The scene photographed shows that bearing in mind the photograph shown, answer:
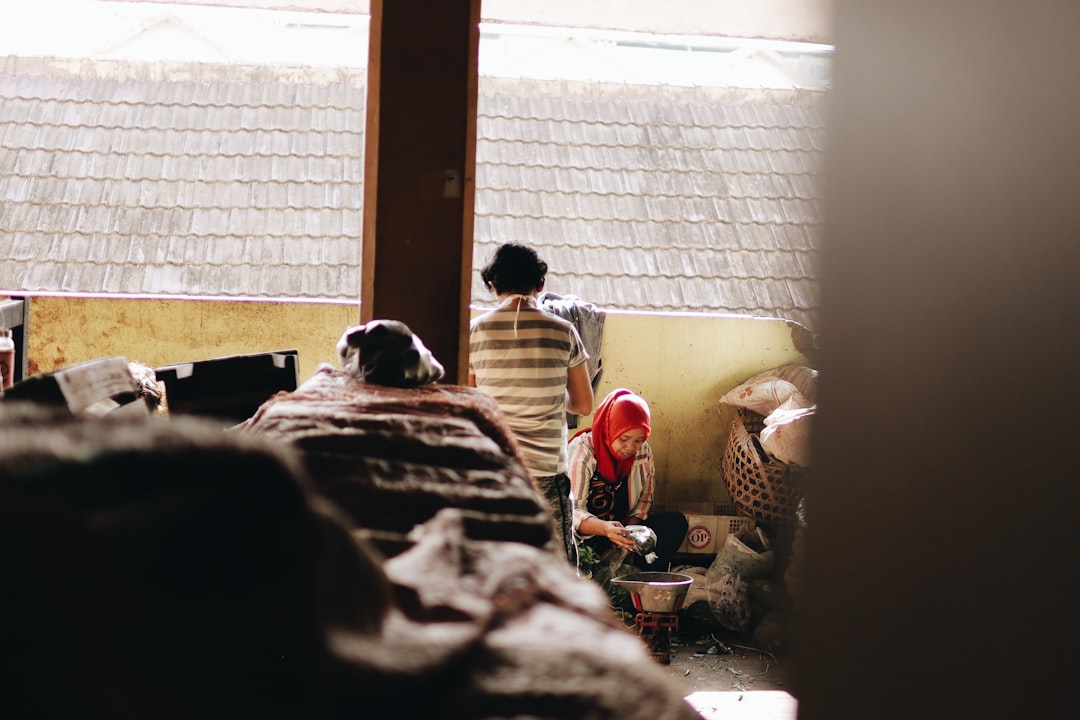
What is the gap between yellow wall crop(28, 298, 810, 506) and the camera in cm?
600

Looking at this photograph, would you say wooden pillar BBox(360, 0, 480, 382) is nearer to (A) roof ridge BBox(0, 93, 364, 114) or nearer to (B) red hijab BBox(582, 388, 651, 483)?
(B) red hijab BBox(582, 388, 651, 483)

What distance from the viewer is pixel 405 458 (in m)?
1.38

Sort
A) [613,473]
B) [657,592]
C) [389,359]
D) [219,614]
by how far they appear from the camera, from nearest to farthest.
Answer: [219,614], [389,359], [657,592], [613,473]

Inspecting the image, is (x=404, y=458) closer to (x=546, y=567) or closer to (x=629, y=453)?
(x=546, y=567)

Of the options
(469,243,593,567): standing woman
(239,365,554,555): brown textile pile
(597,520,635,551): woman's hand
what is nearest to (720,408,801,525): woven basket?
(597,520,635,551): woman's hand

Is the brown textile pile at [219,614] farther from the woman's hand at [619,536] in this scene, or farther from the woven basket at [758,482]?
the woven basket at [758,482]

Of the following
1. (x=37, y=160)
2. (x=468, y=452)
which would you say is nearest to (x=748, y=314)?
(x=37, y=160)

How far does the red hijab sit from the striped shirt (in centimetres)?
191

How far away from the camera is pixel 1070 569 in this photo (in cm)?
108

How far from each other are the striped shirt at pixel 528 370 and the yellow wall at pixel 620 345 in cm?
262

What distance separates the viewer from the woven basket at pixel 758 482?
6.27 m

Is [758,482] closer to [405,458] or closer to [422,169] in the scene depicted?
[422,169]

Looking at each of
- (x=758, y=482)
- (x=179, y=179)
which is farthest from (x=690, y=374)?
(x=179, y=179)

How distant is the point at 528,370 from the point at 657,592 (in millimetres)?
2114
